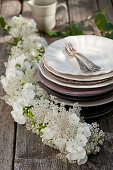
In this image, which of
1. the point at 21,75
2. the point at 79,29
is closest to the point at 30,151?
the point at 21,75

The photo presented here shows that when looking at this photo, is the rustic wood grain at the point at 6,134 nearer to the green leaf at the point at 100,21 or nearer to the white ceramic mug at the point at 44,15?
the white ceramic mug at the point at 44,15

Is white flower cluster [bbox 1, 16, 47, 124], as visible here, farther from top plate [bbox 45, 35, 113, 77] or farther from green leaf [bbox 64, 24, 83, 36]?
green leaf [bbox 64, 24, 83, 36]

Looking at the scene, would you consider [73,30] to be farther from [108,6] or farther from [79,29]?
[108,6]

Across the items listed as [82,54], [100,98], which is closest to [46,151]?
[100,98]

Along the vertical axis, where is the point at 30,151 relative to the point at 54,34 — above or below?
below

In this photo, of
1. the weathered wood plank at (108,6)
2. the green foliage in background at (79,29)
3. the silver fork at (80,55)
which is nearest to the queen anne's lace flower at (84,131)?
the silver fork at (80,55)

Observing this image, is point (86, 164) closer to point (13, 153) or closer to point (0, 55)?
point (13, 153)

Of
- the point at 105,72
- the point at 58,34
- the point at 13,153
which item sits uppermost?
the point at 105,72
